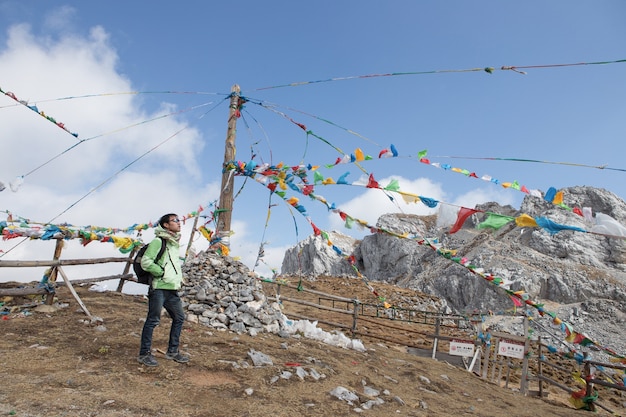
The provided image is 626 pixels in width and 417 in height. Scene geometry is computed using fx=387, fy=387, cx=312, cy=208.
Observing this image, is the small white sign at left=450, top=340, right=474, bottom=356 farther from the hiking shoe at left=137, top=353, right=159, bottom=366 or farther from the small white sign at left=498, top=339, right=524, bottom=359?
the hiking shoe at left=137, top=353, right=159, bottom=366

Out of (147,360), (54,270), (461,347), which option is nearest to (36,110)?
(54,270)

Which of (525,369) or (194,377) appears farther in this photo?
(525,369)

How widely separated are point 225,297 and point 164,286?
3759 millimetres

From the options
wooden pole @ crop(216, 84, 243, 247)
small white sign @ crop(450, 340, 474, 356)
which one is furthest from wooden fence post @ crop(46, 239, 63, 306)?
small white sign @ crop(450, 340, 474, 356)

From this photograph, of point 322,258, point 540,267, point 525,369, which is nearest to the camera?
point 525,369

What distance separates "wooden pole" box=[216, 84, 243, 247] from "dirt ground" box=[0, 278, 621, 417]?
275cm

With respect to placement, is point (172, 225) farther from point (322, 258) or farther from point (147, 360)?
→ point (322, 258)

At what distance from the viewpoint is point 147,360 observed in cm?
537

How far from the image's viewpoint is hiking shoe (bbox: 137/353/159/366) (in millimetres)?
5340

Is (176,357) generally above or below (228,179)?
below

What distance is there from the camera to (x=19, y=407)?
3.86 meters

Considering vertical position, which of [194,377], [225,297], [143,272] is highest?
[143,272]

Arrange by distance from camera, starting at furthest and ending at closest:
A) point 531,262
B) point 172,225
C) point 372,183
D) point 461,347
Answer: point 531,262 < point 461,347 < point 372,183 < point 172,225

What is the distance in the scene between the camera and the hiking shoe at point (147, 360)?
534 cm
